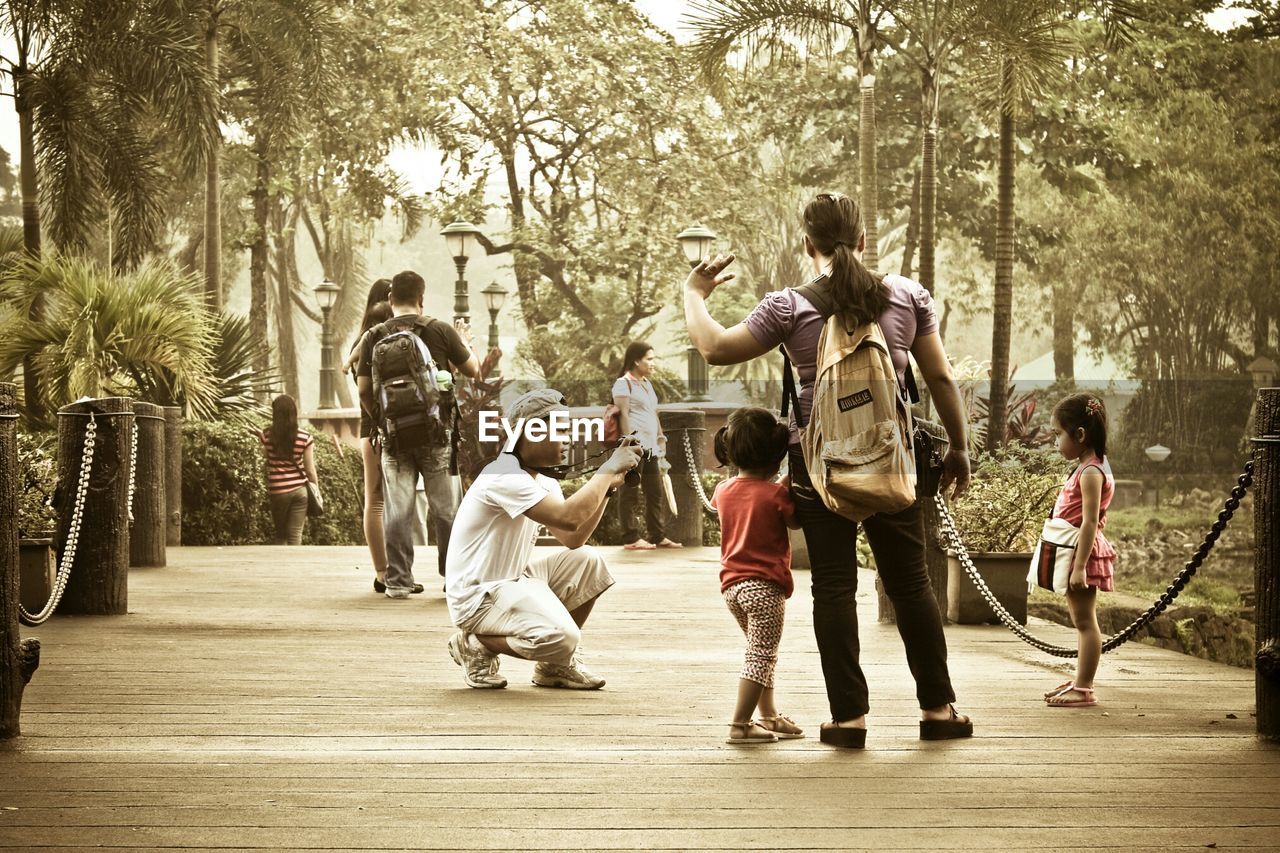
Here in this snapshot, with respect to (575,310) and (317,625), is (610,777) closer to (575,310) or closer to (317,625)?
(317,625)

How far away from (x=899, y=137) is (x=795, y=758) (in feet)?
91.1

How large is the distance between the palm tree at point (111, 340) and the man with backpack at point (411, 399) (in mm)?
4997

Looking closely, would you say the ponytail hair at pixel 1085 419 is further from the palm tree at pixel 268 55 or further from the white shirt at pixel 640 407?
the palm tree at pixel 268 55

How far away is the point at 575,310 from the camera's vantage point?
2922 cm

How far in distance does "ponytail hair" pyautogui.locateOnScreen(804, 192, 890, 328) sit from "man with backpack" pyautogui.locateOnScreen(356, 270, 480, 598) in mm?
3850

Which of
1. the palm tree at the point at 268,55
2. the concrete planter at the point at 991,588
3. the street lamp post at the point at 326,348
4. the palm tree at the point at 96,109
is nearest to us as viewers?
the concrete planter at the point at 991,588

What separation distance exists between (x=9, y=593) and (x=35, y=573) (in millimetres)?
3165

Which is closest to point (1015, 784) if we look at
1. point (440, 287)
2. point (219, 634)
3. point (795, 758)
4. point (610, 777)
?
point (795, 758)

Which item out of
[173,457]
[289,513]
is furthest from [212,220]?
[173,457]

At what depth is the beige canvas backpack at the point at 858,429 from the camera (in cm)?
400

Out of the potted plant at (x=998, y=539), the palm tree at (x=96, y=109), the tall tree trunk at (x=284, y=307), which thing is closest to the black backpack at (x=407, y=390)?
the potted plant at (x=998, y=539)

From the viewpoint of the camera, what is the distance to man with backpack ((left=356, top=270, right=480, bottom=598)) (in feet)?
25.6

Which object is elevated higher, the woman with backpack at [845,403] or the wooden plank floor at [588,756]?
the woman with backpack at [845,403]

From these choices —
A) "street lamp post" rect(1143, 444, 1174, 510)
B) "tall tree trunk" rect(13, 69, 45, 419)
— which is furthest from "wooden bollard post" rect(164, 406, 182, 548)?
"street lamp post" rect(1143, 444, 1174, 510)
